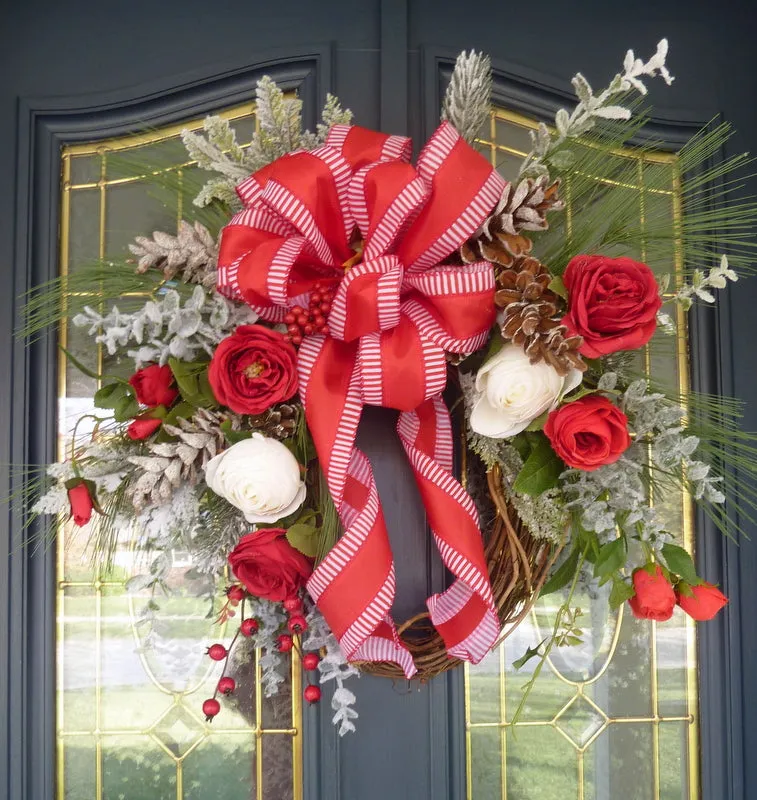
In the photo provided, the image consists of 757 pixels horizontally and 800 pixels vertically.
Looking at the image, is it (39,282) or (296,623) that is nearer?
(296,623)

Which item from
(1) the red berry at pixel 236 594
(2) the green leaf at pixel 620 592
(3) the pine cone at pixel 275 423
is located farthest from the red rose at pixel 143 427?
(2) the green leaf at pixel 620 592

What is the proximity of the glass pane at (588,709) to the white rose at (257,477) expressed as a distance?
50 centimetres

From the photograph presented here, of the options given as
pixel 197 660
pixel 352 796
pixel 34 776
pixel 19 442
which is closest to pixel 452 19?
pixel 19 442

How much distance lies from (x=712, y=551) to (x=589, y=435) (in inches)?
19.8

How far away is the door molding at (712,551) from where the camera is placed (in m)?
1.05

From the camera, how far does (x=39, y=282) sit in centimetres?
103

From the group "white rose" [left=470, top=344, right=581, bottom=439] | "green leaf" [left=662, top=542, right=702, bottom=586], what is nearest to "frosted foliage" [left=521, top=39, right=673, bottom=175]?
"white rose" [left=470, top=344, right=581, bottom=439]

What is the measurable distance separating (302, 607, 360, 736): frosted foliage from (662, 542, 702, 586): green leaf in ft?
1.40

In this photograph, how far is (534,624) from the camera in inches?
41.1

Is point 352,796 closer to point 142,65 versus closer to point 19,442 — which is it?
point 19,442

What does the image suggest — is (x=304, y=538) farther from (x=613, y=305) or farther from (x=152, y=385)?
(x=613, y=305)

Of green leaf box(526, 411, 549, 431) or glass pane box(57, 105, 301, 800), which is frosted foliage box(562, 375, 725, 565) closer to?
green leaf box(526, 411, 549, 431)

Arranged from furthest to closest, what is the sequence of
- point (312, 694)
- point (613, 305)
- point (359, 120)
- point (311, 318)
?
1. point (359, 120)
2. point (312, 694)
3. point (311, 318)
4. point (613, 305)

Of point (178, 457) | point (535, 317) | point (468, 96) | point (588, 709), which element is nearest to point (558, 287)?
point (535, 317)
